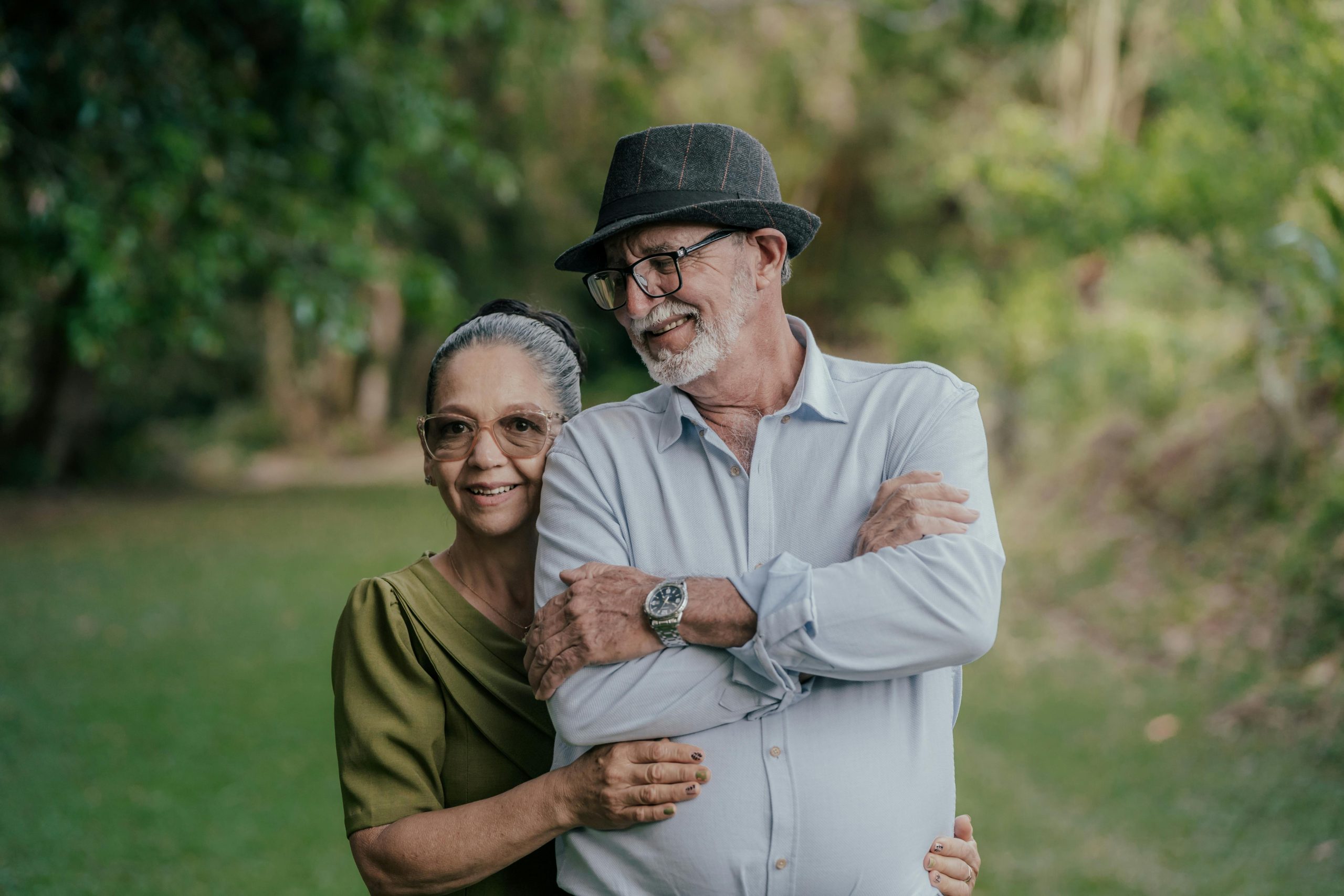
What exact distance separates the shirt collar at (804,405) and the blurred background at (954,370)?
0.63 meters

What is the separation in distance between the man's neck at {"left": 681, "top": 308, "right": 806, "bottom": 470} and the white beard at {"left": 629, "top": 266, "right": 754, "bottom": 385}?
42 mm

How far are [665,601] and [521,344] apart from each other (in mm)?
766

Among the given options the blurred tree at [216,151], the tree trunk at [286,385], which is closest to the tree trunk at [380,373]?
the tree trunk at [286,385]

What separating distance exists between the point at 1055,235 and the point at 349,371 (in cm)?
1956

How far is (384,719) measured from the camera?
8.04ft

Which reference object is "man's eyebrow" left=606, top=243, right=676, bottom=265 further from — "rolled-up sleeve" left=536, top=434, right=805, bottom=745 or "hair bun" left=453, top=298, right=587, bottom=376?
"rolled-up sleeve" left=536, top=434, right=805, bottom=745

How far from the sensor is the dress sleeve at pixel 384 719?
2.42 metres

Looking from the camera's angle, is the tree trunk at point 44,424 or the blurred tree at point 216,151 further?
the tree trunk at point 44,424

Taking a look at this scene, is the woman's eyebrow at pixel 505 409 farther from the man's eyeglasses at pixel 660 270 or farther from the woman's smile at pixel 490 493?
the man's eyeglasses at pixel 660 270

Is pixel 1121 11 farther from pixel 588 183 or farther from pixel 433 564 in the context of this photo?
pixel 433 564

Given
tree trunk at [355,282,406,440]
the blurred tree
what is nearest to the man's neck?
the blurred tree

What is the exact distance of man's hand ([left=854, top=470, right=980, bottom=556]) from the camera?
228cm

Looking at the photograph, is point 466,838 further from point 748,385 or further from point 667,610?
point 748,385

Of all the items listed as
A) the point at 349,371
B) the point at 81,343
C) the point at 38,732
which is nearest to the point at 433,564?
the point at 81,343
